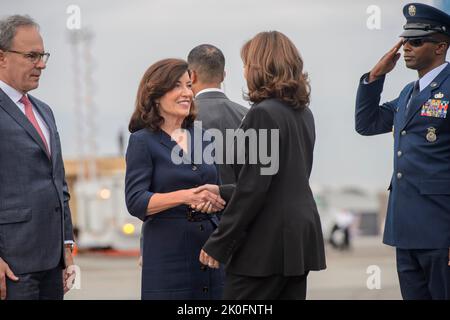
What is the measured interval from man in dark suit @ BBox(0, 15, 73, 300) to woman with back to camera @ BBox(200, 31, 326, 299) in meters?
0.68

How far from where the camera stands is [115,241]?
2539 centimetres

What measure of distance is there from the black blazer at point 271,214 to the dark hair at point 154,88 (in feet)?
2.12

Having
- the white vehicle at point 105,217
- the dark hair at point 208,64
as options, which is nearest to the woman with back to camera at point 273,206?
the dark hair at point 208,64

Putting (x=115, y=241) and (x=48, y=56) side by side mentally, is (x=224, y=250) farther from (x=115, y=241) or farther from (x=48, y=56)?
(x=115, y=241)

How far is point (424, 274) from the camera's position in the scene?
491 cm

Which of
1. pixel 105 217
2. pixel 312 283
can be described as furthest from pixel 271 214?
pixel 105 217

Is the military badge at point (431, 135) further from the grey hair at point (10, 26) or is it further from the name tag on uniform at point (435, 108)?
the grey hair at point (10, 26)

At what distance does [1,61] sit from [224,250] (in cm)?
128

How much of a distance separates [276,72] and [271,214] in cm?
60

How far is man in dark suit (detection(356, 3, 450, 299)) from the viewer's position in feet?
15.9

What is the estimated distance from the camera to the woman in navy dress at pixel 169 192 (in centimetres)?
471

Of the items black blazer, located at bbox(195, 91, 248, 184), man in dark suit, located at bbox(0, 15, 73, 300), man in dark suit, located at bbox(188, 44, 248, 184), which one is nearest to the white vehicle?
man in dark suit, located at bbox(188, 44, 248, 184)

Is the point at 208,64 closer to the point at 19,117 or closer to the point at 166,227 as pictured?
the point at 166,227

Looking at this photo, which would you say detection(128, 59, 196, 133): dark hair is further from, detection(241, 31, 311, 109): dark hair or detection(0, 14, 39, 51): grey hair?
detection(0, 14, 39, 51): grey hair
